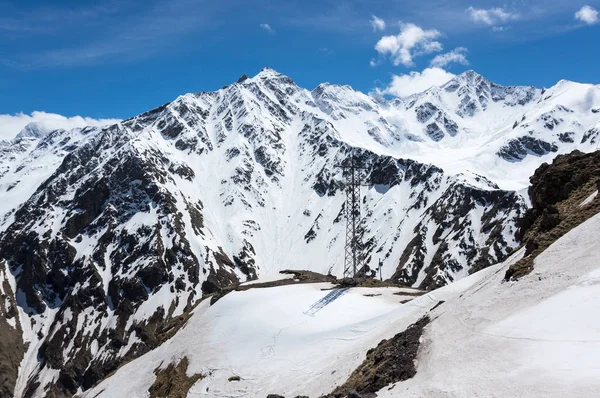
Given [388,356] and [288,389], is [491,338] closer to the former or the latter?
[388,356]

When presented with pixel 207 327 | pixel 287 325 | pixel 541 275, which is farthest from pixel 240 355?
pixel 541 275

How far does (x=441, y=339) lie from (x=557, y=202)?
48.7 feet

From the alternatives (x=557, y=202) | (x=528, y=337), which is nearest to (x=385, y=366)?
(x=528, y=337)

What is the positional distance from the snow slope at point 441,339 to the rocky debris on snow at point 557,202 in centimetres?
112

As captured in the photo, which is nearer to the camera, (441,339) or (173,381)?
(441,339)

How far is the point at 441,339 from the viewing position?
67.9ft

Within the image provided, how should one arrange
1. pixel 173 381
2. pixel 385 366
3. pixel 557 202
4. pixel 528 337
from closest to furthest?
pixel 528 337 → pixel 385 366 → pixel 557 202 → pixel 173 381

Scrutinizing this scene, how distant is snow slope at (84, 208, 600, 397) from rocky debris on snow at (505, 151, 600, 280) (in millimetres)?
1116

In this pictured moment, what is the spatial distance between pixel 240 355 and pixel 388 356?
695 inches

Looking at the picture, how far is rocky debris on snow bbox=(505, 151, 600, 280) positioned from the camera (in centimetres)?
2331

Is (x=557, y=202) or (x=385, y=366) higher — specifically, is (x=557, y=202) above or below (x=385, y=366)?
above

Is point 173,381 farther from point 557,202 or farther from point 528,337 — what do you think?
point 557,202

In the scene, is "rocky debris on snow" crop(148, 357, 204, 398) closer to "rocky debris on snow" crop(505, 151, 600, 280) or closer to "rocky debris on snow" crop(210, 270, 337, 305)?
"rocky debris on snow" crop(210, 270, 337, 305)

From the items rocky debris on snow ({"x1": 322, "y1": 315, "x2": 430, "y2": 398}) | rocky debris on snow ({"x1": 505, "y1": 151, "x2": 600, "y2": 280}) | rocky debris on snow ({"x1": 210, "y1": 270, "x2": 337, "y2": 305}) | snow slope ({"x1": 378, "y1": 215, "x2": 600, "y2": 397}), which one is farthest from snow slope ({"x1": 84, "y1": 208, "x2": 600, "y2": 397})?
rocky debris on snow ({"x1": 210, "y1": 270, "x2": 337, "y2": 305})
